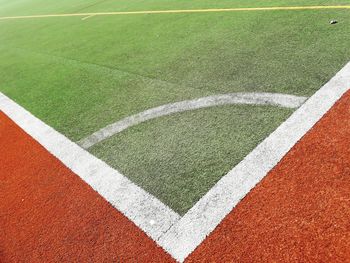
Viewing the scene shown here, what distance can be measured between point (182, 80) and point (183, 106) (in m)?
0.79

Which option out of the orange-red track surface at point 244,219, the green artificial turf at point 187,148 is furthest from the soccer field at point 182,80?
the orange-red track surface at point 244,219

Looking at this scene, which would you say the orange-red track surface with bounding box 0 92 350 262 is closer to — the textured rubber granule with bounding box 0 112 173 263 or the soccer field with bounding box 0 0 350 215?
the textured rubber granule with bounding box 0 112 173 263

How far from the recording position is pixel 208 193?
2959 millimetres

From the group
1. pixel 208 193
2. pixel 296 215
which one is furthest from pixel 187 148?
pixel 296 215

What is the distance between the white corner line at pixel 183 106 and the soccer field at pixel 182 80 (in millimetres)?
71

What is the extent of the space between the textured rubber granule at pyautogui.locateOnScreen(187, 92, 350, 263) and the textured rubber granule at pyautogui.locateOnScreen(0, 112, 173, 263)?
1.70 ft

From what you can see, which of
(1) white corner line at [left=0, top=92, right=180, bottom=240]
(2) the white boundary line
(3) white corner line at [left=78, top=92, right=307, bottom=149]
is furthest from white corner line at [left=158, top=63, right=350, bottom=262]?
(3) white corner line at [left=78, top=92, right=307, bottom=149]

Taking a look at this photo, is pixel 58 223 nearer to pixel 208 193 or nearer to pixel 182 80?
pixel 208 193

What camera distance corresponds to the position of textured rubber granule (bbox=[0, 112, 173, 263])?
9.00 ft

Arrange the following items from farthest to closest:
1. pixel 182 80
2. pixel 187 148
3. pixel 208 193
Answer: pixel 182 80
pixel 187 148
pixel 208 193

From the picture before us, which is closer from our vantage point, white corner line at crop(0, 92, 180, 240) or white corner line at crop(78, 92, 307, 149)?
white corner line at crop(0, 92, 180, 240)

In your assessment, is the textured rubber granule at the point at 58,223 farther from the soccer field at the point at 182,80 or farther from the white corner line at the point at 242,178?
the soccer field at the point at 182,80

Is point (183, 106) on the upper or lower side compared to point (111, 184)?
upper

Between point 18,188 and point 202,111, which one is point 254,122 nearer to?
point 202,111
